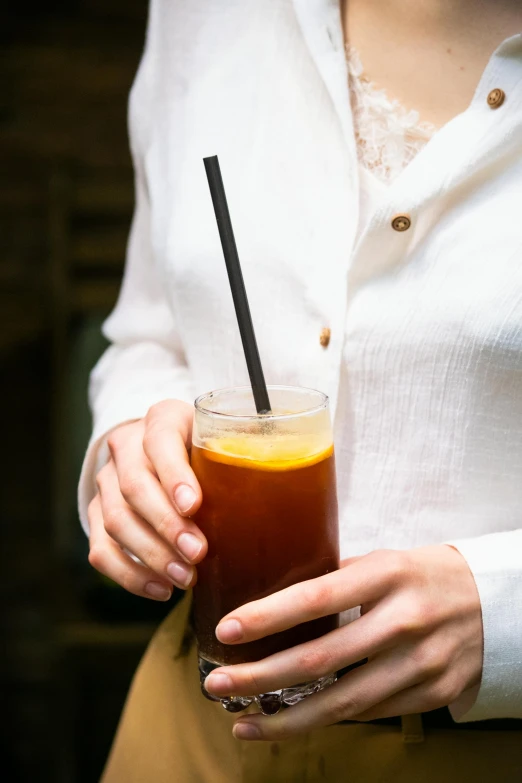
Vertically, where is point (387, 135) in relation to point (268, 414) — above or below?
above

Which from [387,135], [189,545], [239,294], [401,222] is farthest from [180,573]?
[387,135]

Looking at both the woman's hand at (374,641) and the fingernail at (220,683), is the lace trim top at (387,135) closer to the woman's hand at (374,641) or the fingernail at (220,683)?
the woman's hand at (374,641)

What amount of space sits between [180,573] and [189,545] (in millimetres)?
42

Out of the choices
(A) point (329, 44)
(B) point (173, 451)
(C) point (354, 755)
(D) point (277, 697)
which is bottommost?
(C) point (354, 755)

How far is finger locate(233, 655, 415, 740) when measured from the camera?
68cm

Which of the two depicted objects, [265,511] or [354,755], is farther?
[354,755]

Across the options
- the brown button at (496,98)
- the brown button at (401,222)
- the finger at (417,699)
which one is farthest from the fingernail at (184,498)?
the brown button at (496,98)

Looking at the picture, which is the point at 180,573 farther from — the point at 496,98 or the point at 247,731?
the point at 496,98

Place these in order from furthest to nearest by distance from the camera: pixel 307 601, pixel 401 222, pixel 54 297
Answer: pixel 54 297 → pixel 401 222 → pixel 307 601

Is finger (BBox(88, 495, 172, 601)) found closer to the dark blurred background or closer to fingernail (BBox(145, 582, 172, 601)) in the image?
fingernail (BBox(145, 582, 172, 601))

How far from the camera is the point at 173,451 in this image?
29.3 inches

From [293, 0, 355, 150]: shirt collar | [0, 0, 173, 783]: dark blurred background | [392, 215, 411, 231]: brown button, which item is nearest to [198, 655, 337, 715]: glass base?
[392, 215, 411, 231]: brown button

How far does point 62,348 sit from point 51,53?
1046 mm

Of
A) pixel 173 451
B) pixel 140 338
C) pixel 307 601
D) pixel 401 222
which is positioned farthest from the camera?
pixel 140 338
